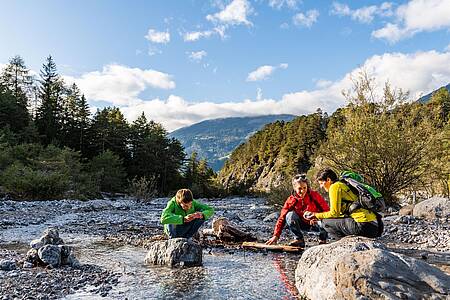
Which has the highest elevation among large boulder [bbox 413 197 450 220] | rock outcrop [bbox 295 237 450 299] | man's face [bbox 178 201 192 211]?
man's face [bbox 178 201 192 211]

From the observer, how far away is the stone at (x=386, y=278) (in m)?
4.07

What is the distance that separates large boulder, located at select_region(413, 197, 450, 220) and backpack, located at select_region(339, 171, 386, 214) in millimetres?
9613

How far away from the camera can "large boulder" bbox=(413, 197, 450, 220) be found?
14.8 metres

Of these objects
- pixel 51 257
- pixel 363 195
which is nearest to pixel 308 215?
pixel 363 195

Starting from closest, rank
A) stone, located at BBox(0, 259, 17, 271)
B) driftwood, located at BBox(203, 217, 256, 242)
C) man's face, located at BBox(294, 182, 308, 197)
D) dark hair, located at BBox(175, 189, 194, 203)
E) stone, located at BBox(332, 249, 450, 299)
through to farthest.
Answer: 1. stone, located at BBox(332, 249, 450, 299)
2. stone, located at BBox(0, 259, 17, 271)
3. dark hair, located at BBox(175, 189, 194, 203)
4. man's face, located at BBox(294, 182, 308, 197)
5. driftwood, located at BBox(203, 217, 256, 242)

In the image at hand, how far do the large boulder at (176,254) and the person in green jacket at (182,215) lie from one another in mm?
832

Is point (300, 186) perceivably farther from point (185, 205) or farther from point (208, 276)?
point (208, 276)

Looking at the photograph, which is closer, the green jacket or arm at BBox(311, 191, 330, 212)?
the green jacket

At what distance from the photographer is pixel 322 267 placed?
16.9 feet

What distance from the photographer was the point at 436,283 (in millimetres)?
4129

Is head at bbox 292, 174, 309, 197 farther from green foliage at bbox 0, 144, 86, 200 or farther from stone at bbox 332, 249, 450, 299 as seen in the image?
green foliage at bbox 0, 144, 86, 200

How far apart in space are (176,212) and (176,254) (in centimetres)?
145

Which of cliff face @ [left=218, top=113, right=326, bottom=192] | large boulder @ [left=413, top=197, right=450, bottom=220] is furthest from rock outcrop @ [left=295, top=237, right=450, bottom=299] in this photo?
cliff face @ [left=218, top=113, right=326, bottom=192]

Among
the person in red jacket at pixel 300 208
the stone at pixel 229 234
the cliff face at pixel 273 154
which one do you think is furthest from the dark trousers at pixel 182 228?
the cliff face at pixel 273 154
